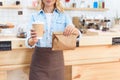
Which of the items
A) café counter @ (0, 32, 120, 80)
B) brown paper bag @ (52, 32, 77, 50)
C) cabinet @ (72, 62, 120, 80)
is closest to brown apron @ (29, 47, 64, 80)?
brown paper bag @ (52, 32, 77, 50)

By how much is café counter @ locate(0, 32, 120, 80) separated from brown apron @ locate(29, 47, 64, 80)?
1.42 feet

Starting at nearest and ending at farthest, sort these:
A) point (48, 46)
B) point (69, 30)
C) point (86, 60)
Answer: point (69, 30) → point (48, 46) → point (86, 60)

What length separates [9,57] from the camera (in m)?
2.32

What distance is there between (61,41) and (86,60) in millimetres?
977

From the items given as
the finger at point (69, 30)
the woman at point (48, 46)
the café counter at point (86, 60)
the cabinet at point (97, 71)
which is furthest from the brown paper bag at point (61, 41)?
the cabinet at point (97, 71)

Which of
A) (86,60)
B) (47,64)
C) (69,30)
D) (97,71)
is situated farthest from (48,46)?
(97,71)

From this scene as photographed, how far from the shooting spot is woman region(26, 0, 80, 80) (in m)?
1.92

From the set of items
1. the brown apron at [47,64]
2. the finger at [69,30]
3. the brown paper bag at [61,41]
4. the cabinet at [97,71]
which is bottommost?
the cabinet at [97,71]

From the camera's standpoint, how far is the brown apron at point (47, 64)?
6.33ft

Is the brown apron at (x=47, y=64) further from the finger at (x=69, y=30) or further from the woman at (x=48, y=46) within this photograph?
the finger at (x=69, y=30)

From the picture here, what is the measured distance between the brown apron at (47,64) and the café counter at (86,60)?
434 millimetres

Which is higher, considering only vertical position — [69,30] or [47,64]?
[69,30]

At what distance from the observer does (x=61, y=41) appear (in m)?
1.77

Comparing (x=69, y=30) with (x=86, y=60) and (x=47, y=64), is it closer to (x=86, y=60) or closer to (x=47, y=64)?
(x=47, y=64)
